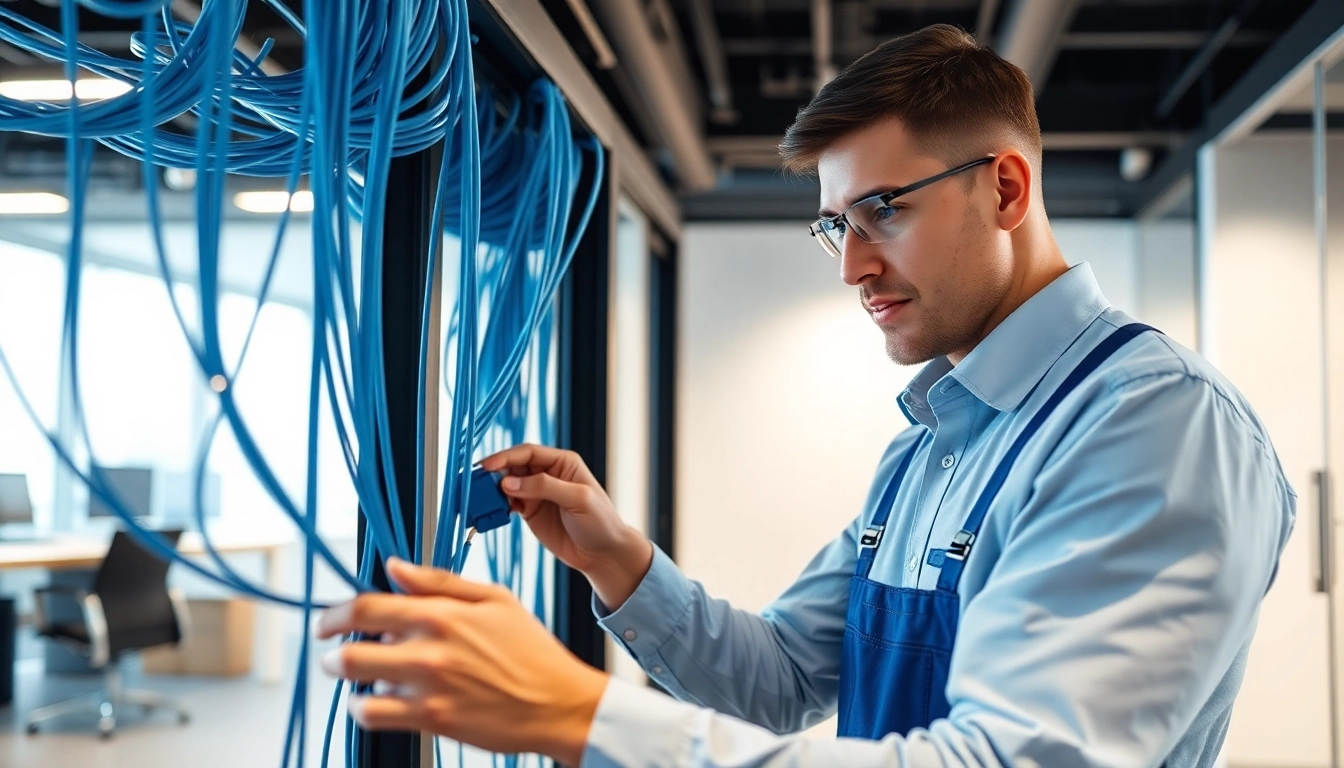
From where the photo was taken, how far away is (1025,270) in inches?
47.9

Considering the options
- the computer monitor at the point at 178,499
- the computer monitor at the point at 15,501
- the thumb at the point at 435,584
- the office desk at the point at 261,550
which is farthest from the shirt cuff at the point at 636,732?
the computer monitor at the point at 178,499

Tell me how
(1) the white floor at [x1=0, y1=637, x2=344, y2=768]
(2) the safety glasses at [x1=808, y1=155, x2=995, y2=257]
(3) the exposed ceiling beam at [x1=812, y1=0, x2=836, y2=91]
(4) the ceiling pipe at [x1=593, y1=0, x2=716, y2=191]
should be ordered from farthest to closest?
1. (1) the white floor at [x1=0, y1=637, x2=344, y2=768]
2. (3) the exposed ceiling beam at [x1=812, y1=0, x2=836, y2=91]
3. (4) the ceiling pipe at [x1=593, y1=0, x2=716, y2=191]
4. (2) the safety glasses at [x1=808, y1=155, x2=995, y2=257]

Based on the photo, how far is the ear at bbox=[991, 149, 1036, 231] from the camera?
118 cm

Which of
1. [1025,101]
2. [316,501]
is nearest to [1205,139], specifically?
[1025,101]

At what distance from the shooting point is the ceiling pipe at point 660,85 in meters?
2.48

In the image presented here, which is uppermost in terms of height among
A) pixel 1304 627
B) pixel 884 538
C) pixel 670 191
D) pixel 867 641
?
pixel 670 191

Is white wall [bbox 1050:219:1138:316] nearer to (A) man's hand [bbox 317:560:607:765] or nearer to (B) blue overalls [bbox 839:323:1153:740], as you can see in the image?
(B) blue overalls [bbox 839:323:1153:740]

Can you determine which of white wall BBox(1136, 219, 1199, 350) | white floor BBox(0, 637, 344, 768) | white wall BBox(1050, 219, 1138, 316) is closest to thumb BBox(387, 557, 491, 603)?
white floor BBox(0, 637, 344, 768)

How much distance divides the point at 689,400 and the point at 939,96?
3474 mm

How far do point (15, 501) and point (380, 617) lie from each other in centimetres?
483

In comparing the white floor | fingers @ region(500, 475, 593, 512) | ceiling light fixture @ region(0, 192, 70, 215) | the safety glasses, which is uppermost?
ceiling light fixture @ region(0, 192, 70, 215)

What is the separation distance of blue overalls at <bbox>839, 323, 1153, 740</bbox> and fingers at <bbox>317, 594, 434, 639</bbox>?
0.56m

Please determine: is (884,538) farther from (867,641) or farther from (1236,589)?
(1236,589)

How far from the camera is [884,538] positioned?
4.14ft
